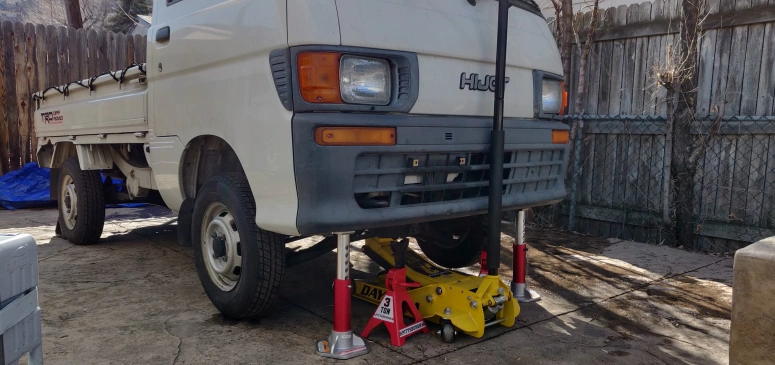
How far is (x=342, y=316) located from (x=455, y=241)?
68.2 inches


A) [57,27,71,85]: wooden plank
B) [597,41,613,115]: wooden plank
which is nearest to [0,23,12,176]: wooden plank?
[57,27,71,85]: wooden plank

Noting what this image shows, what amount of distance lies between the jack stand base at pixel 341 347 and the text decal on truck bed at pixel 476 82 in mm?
1431

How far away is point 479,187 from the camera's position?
3336 millimetres

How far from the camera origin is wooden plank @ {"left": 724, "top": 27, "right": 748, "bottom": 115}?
215 inches

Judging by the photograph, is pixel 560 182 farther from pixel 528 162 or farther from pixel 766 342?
pixel 766 342

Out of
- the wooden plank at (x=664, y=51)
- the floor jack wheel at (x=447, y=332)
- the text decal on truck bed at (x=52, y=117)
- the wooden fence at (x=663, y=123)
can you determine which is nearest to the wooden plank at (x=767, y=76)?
the wooden fence at (x=663, y=123)

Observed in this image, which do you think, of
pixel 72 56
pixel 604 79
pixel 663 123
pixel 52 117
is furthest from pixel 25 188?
pixel 663 123

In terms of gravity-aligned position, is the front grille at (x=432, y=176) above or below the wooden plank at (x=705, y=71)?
below

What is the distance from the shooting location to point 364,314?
3.69 m

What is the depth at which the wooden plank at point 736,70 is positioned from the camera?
546cm

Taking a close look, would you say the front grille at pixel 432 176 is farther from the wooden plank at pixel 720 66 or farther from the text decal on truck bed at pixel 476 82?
the wooden plank at pixel 720 66

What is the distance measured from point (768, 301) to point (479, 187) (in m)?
1.43

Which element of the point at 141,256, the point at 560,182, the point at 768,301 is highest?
the point at 560,182

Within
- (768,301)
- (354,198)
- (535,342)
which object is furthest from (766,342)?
(354,198)
